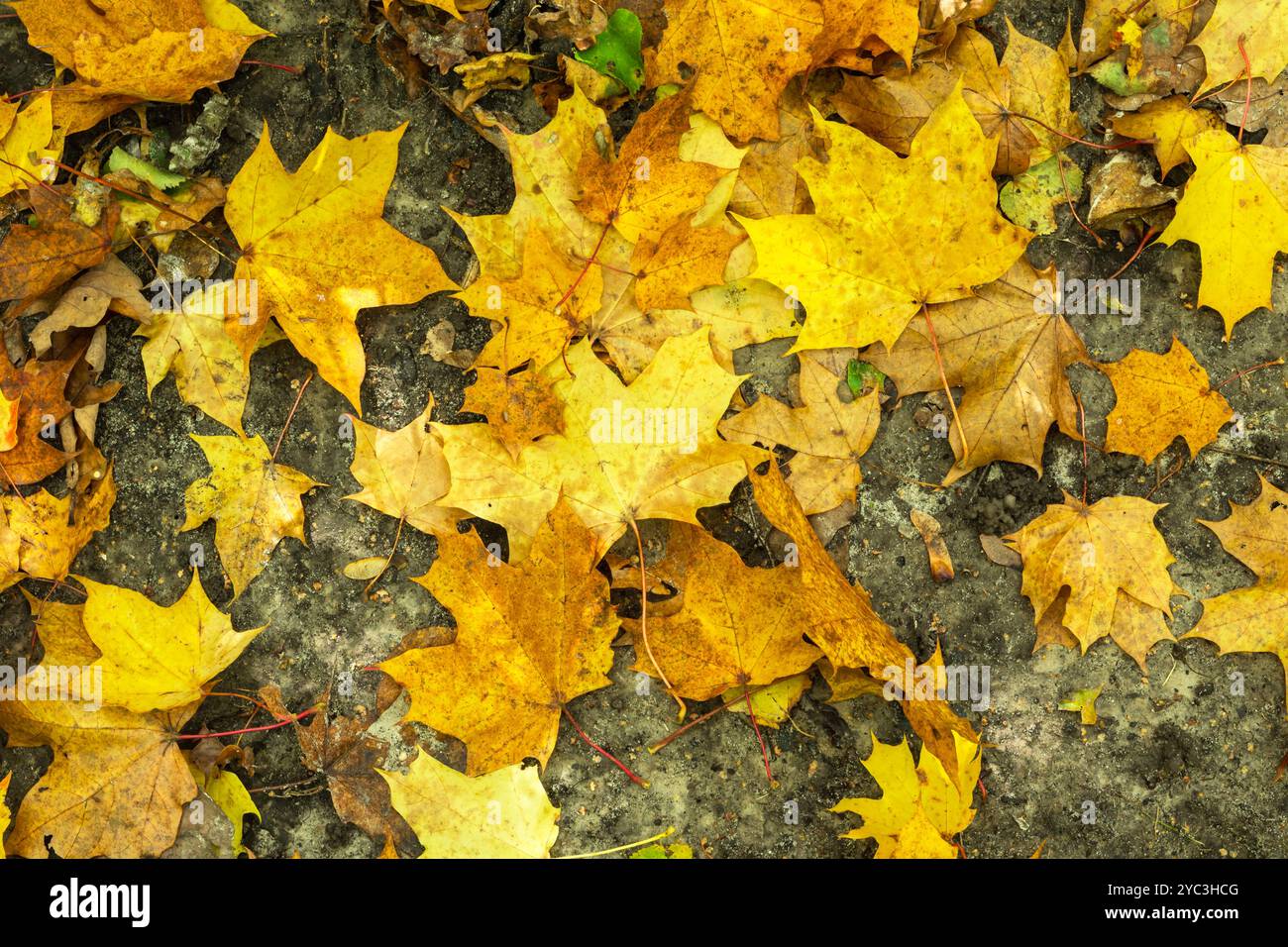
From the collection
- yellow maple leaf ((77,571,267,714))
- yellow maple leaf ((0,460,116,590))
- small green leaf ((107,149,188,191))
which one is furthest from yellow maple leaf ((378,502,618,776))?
small green leaf ((107,149,188,191))

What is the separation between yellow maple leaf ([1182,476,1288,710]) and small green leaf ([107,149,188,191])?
2.58m

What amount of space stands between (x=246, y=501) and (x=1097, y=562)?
199 centimetres

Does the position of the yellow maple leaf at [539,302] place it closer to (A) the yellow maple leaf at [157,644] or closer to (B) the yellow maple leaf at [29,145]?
(A) the yellow maple leaf at [157,644]

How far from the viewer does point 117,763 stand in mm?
2350

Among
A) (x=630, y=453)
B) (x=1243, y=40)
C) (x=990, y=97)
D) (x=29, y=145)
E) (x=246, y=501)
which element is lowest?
(x=246, y=501)

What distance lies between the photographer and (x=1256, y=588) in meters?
2.40

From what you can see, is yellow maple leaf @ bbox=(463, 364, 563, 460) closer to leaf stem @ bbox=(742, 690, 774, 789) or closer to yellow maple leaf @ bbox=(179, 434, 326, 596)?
yellow maple leaf @ bbox=(179, 434, 326, 596)

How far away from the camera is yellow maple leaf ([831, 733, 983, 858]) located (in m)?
2.22

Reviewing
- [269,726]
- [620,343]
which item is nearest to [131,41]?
[620,343]

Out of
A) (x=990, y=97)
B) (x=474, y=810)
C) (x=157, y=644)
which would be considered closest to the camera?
(x=474, y=810)

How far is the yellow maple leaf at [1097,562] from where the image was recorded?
2373 millimetres

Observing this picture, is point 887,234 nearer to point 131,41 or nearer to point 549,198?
point 549,198

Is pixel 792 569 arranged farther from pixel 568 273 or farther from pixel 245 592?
pixel 245 592

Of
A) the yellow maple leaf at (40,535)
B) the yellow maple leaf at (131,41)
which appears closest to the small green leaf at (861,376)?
the yellow maple leaf at (131,41)
